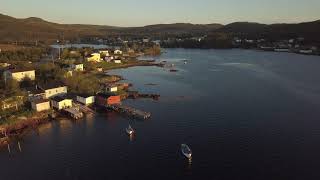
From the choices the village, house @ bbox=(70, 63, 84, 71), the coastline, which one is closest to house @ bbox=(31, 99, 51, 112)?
the village

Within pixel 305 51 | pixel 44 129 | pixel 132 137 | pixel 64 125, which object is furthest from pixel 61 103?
pixel 305 51

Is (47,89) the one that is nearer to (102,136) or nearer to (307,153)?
(102,136)

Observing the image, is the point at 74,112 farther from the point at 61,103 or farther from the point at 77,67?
the point at 77,67

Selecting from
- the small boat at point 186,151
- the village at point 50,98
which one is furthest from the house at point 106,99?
the small boat at point 186,151

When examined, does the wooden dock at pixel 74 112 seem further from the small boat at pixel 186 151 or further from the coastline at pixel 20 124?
the small boat at pixel 186 151

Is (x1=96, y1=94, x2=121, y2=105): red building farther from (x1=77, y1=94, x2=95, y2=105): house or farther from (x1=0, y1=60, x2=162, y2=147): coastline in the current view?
(x1=0, y1=60, x2=162, y2=147): coastline

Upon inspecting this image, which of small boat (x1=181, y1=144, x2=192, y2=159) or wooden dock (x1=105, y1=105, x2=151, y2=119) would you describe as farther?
wooden dock (x1=105, y1=105, x2=151, y2=119)
